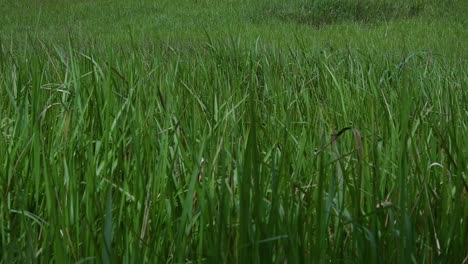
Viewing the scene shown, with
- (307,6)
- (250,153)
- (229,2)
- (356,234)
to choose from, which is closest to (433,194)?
(356,234)

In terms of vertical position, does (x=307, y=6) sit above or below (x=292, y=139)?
below

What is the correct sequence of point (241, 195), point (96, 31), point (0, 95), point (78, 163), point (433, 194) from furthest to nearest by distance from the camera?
point (96, 31) → point (0, 95) → point (78, 163) → point (433, 194) → point (241, 195)

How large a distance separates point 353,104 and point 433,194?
660mm

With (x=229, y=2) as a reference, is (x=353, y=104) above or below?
above

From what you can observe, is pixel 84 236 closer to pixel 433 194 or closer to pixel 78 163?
pixel 78 163

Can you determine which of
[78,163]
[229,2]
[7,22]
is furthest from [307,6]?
[78,163]

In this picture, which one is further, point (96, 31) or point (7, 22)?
point (7, 22)

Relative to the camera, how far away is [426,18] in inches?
237

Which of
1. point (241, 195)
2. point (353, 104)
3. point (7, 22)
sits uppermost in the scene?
point (241, 195)

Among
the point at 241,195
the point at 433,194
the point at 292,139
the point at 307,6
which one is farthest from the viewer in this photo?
the point at 307,6

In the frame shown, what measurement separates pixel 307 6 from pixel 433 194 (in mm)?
5770

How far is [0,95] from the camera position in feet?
4.97

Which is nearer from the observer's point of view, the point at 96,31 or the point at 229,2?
the point at 96,31

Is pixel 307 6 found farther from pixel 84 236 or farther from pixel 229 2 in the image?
pixel 84 236
